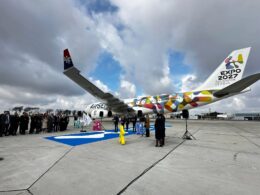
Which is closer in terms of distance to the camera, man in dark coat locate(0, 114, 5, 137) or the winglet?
man in dark coat locate(0, 114, 5, 137)

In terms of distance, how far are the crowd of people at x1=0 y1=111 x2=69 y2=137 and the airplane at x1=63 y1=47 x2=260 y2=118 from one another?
5.42m

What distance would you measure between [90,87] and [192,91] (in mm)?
13044

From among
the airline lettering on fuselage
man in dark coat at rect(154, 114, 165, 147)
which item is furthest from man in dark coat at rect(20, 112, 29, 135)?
the airline lettering on fuselage

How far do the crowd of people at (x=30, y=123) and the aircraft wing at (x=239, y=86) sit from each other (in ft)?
54.1

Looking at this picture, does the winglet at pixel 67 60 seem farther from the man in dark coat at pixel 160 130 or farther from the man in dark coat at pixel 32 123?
the man in dark coat at pixel 160 130

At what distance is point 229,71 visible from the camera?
18.6m

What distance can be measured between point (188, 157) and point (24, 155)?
5.83 m

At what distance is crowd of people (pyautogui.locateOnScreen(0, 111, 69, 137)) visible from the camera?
36.5ft

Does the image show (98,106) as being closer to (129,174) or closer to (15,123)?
(15,123)

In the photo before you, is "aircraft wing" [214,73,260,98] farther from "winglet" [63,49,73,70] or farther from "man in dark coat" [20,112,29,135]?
"man in dark coat" [20,112,29,135]

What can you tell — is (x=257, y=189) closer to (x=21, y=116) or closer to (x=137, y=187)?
(x=137, y=187)

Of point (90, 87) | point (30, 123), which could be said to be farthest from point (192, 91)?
point (30, 123)

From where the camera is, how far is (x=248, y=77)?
1342cm

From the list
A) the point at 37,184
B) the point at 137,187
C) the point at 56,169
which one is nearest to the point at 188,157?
the point at 137,187
